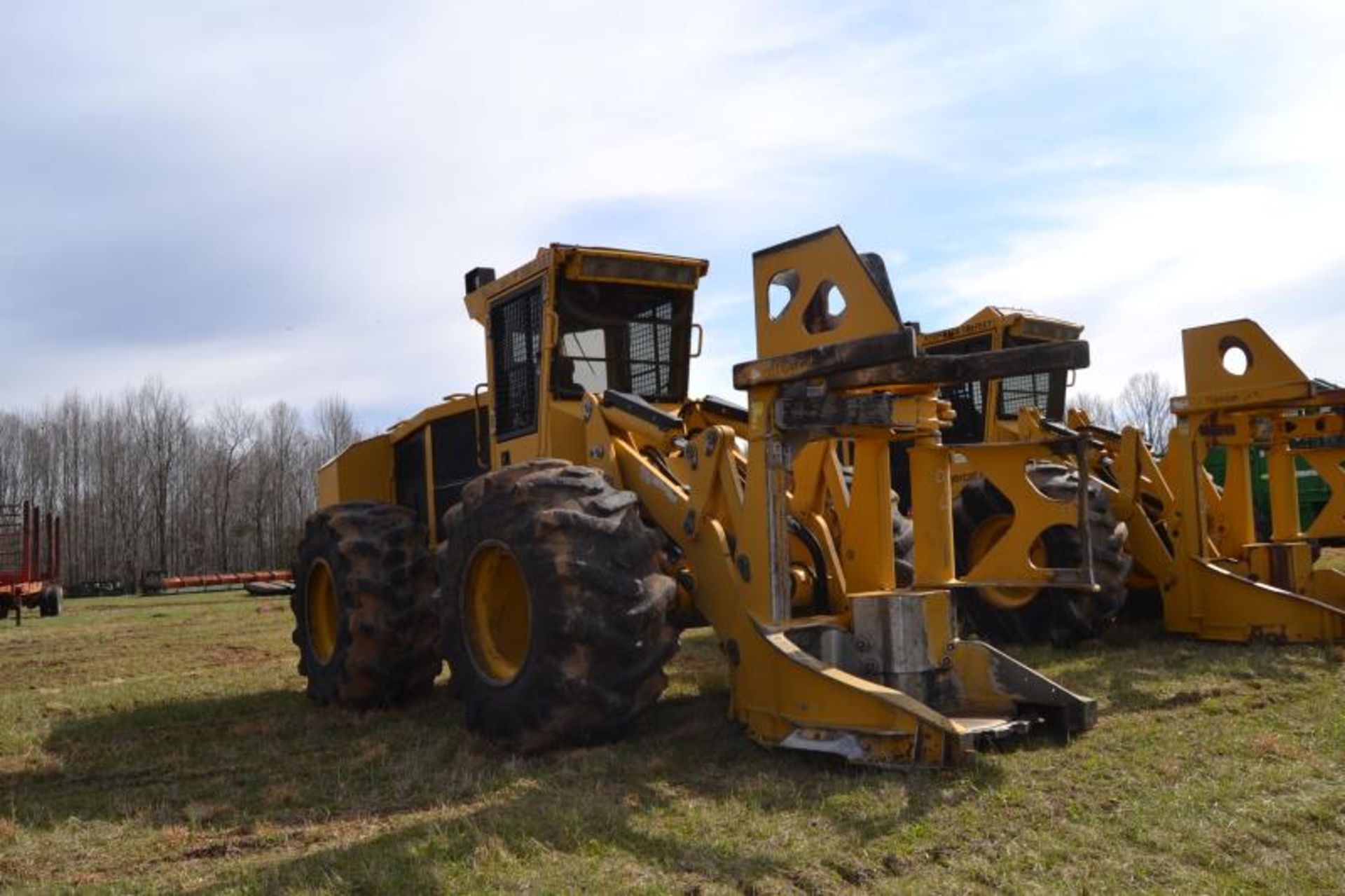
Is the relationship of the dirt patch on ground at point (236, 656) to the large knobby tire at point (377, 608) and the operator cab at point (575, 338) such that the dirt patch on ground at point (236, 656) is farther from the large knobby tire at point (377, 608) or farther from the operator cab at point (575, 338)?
the operator cab at point (575, 338)

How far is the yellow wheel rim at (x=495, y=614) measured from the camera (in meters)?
6.09

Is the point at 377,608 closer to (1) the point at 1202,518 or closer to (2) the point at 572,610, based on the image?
(2) the point at 572,610

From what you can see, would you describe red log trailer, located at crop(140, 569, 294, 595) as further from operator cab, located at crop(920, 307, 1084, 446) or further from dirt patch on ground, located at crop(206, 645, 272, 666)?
operator cab, located at crop(920, 307, 1084, 446)

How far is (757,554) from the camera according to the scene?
570 cm

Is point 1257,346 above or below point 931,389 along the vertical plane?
above

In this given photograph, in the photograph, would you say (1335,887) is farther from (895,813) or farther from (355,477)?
(355,477)

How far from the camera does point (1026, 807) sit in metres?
4.44

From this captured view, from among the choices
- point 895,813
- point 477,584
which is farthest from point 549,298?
point 895,813

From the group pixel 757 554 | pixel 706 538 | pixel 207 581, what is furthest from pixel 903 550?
pixel 207 581

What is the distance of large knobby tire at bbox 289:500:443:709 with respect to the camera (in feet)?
24.4

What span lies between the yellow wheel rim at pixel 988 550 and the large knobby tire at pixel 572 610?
4487mm

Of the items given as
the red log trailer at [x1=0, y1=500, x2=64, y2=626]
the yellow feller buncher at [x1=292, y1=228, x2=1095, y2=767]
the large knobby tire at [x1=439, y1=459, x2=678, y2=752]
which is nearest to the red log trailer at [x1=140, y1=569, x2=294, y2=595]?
the red log trailer at [x1=0, y1=500, x2=64, y2=626]

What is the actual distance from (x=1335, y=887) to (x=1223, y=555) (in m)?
6.85

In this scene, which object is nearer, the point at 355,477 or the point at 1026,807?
the point at 1026,807
